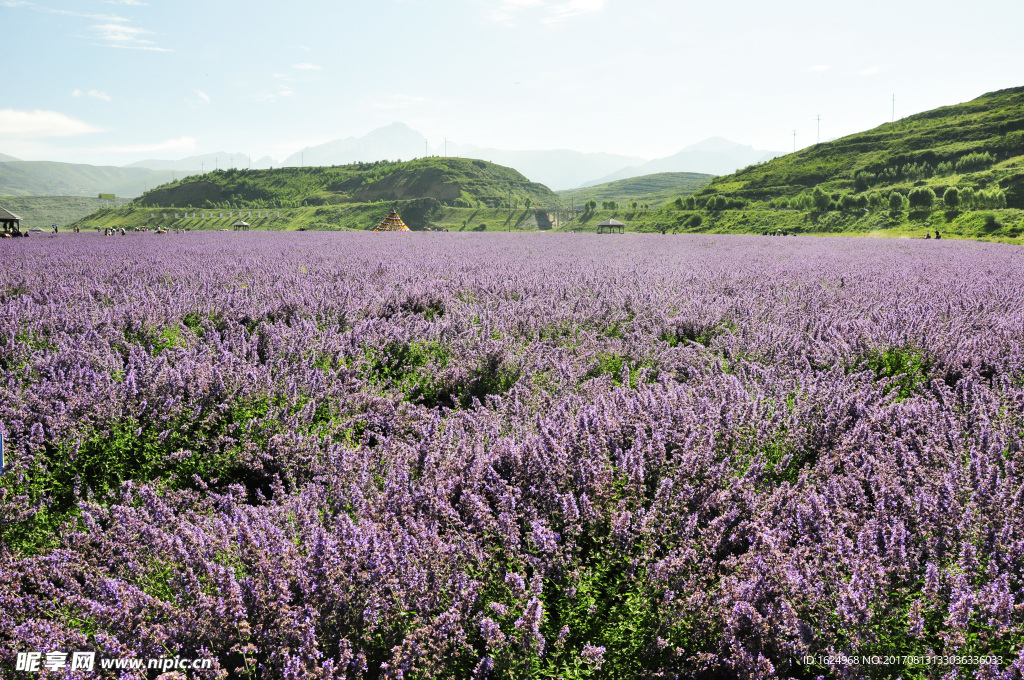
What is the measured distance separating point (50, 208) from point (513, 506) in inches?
7242

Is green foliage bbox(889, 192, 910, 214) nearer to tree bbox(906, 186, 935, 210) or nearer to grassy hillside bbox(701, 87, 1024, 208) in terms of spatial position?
tree bbox(906, 186, 935, 210)

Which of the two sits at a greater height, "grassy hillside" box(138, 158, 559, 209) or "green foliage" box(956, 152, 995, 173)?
"grassy hillside" box(138, 158, 559, 209)

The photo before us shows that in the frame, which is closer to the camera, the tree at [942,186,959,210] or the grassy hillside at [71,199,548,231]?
the tree at [942,186,959,210]

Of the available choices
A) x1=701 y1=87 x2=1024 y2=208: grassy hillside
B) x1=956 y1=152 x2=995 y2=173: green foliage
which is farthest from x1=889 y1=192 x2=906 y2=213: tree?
x1=956 y1=152 x2=995 y2=173: green foliage

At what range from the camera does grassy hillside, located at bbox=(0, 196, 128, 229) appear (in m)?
128

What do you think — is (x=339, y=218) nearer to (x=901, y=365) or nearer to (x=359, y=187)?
(x=359, y=187)

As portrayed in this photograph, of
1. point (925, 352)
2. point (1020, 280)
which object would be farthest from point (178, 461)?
point (1020, 280)

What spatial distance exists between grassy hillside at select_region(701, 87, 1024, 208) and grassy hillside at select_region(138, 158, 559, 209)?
45.4 metres

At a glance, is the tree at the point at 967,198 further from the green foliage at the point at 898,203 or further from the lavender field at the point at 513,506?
the lavender field at the point at 513,506

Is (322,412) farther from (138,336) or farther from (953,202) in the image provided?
(953,202)

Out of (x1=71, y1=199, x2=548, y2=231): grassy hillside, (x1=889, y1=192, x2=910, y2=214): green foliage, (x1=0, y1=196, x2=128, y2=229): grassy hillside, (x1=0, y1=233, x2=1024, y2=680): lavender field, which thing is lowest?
(x1=0, y1=233, x2=1024, y2=680): lavender field

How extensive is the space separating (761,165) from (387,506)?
107m

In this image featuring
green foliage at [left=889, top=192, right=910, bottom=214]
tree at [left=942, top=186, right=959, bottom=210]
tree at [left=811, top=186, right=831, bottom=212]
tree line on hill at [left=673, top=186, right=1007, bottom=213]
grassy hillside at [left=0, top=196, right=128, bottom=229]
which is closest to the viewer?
tree line on hill at [left=673, top=186, right=1007, bottom=213]

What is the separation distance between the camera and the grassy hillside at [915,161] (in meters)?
64.2
